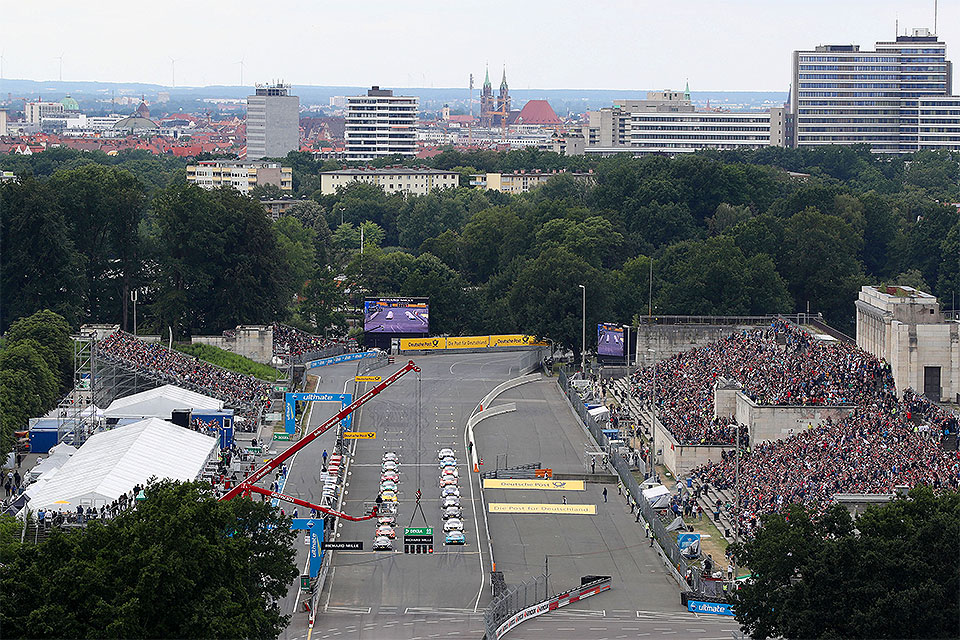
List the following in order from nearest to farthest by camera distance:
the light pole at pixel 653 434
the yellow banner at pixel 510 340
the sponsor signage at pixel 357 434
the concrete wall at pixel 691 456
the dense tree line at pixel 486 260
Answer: the concrete wall at pixel 691 456
the light pole at pixel 653 434
the sponsor signage at pixel 357 434
the dense tree line at pixel 486 260
the yellow banner at pixel 510 340

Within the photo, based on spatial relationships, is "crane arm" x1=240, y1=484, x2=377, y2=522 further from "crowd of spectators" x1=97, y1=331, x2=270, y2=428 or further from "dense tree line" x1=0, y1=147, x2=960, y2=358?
"dense tree line" x1=0, y1=147, x2=960, y2=358

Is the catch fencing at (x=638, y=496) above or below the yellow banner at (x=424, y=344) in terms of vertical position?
below

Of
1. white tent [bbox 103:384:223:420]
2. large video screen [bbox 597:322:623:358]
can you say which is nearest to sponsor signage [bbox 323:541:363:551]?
white tent [bbox 103:384:223:420]

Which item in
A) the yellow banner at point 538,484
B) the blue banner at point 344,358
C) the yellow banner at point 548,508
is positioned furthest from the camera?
the blue banner at point 344,358

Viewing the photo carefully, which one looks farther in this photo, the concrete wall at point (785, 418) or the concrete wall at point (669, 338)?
the concrete wall at point (669, 338)

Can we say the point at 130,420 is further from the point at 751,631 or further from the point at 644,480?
the point at 751,631

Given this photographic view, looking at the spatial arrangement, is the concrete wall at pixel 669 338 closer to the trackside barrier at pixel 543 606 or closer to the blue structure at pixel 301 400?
the blue structure at pixel 301 400

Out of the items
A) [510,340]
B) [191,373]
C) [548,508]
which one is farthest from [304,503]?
[510,340]

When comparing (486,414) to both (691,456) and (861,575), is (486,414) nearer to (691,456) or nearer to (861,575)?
A: (691,456)

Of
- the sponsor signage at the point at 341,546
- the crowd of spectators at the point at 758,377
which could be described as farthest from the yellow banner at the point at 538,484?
the sponsor signage at the point at 341,546
